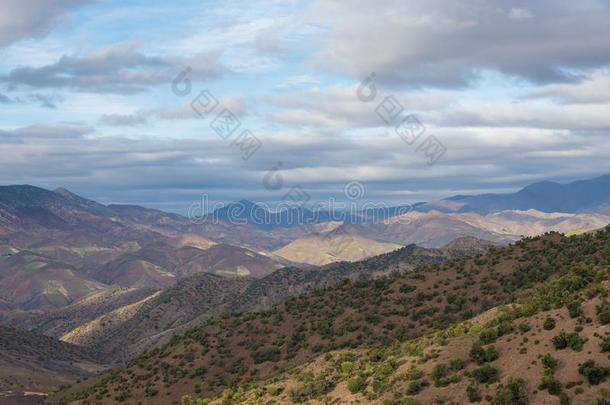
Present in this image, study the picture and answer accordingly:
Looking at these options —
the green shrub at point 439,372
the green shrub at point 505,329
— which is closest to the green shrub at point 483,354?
the green shrub at point 439,372

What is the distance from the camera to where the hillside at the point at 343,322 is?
70812 mm

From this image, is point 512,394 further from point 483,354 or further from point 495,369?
point 483,354

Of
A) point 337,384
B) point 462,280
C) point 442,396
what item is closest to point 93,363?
point 462,280

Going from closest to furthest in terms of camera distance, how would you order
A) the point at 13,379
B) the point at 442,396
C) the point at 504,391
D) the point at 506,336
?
the point at 504,391, the point at 442,396, the point at 506,336, the point at 13,379

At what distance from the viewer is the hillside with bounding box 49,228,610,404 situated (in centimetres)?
7081

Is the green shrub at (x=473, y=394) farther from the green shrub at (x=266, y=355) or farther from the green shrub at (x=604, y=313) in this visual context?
the green shrub at (x=266, y=355)

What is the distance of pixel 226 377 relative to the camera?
7256 centimetres

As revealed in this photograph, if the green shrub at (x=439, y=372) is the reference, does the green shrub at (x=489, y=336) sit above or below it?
above

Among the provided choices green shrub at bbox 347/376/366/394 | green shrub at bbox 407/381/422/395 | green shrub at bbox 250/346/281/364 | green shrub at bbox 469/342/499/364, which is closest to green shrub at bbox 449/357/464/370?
green shrub at bbox 469/342/499/364

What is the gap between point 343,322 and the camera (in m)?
78.8

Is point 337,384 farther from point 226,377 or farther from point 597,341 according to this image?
point 226,377

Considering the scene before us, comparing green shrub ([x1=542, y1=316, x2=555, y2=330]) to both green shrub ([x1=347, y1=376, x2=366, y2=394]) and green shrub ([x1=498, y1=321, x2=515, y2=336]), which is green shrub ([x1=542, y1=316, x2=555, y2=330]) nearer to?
green shrub ([x1=498, y1=321, x2=515, y2=336])

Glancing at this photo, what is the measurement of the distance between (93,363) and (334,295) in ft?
388

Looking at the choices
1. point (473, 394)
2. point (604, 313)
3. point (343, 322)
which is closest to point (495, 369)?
point (473, 394)
